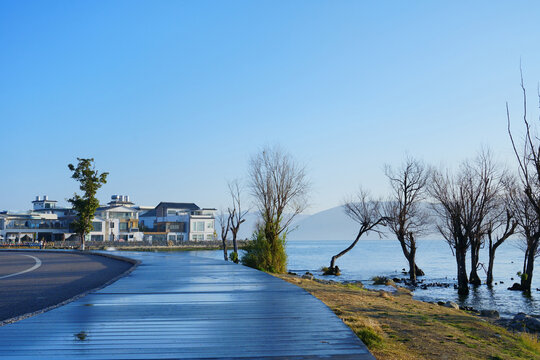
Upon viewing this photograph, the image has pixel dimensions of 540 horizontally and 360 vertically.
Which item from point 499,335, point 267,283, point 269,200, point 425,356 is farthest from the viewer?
point 269,200

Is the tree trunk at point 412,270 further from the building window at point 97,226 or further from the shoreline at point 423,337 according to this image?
the building window at point 97,226

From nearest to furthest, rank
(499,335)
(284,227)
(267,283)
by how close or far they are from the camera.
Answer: (499,335), (267,283), (284,227)

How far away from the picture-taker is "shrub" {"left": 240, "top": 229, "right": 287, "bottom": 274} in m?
22.7

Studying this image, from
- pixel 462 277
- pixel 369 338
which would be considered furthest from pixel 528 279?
pixel 369 338

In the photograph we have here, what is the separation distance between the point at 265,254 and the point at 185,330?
1675 cm

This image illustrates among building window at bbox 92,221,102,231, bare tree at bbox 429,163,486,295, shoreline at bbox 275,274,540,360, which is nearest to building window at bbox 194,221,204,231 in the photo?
building window at bbox 92,221,102,231

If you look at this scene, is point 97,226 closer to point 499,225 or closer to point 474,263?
point 474,263

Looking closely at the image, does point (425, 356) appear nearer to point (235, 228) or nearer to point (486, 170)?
point (486, 170)

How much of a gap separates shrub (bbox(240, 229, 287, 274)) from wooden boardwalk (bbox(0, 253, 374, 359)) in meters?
12.7

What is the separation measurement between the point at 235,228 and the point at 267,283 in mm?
28808

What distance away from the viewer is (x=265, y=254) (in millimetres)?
22875

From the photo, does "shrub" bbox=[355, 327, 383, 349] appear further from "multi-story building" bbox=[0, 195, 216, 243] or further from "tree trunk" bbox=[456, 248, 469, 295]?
"multi-story building" bbox=[0, 195, 216, 243]

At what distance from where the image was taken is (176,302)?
29.4 feet


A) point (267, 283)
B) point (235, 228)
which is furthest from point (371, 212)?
point (267, 283)
